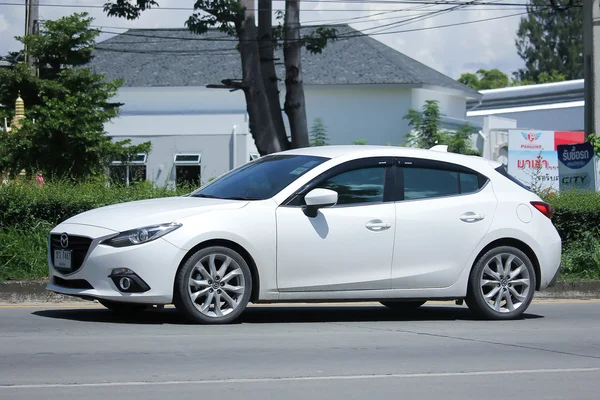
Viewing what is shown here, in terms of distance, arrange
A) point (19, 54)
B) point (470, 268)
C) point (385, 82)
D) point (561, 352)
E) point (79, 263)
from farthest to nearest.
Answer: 1. point (385, 82)
2. point (19, 54)
3. point (470, 268)
4. point (79, 263)
5. point (561, 352)

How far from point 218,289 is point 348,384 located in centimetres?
275

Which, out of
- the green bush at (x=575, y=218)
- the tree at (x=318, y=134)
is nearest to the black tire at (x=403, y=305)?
the green bush at (x=575, y=218)

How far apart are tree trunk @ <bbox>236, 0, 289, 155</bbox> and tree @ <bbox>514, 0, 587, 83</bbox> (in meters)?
77.6

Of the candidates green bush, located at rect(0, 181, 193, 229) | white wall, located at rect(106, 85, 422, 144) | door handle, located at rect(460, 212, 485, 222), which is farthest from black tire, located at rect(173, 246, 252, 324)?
white wall, located at rect(106, 85, 422, 144)

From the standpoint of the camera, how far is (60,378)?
280 inches

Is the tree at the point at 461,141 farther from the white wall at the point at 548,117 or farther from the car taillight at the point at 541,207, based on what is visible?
the car taillight at the point at 541,207

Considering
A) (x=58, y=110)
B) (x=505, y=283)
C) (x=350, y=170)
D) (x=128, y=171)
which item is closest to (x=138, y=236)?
(x=350, y=170)

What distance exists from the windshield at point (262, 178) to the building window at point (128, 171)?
5262 millimetres

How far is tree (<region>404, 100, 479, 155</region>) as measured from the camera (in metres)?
46.6

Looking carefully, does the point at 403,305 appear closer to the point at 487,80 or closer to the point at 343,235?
the point at 343,235

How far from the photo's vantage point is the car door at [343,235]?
32.2 ft

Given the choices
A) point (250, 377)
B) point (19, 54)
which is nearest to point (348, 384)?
point (250, 377)

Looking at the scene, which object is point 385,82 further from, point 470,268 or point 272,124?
point 470,268

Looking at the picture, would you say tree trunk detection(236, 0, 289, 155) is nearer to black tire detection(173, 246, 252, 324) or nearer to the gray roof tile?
black tire detection(173, 246, 252, 324)
